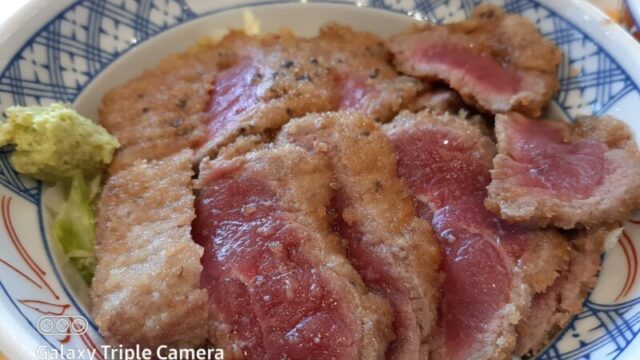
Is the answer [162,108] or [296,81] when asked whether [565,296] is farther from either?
[162,108]

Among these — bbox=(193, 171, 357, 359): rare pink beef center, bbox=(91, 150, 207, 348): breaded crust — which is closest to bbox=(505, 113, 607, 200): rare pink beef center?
bbox=(193, 171, 357, 359): rare pink beef center

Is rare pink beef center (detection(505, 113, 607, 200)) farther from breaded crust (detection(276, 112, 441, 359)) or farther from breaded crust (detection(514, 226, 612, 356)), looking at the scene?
breaded crust (detection(276, 112, 441, 359))

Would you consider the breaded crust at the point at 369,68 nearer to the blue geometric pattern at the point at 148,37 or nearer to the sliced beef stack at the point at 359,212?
the sliced beef stack at the point at 359,212

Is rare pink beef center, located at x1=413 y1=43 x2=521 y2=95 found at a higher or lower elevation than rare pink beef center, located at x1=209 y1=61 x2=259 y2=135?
higher

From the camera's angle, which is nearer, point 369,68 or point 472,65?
point 472,65

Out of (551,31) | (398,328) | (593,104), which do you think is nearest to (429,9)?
(551,31)

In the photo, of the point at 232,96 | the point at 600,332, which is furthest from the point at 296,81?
the point at 600,332

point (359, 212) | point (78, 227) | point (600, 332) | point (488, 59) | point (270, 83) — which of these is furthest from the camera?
point (488, 59)
